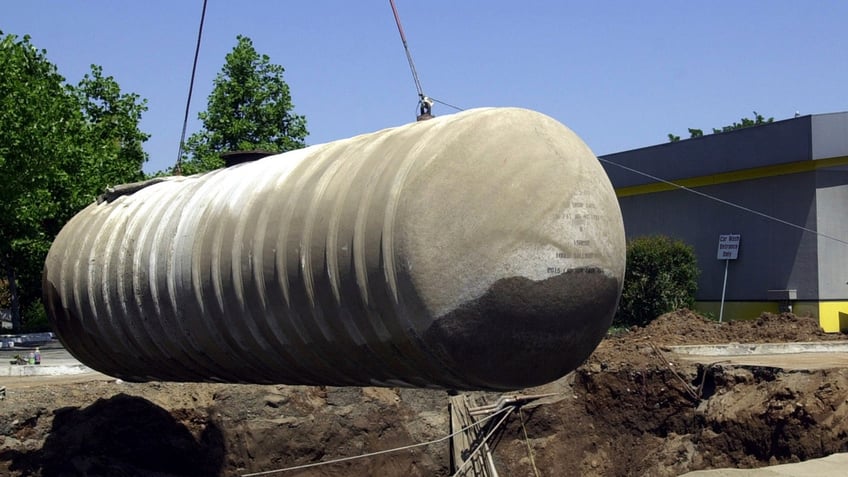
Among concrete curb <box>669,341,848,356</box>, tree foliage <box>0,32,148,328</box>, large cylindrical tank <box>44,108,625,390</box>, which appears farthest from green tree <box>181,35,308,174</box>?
large cylindrical tank <box>44,108,625,390</box>

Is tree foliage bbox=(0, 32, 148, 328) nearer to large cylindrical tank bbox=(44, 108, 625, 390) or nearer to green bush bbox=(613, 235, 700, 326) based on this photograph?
green bush bbox=(613, 235, 700, 326)

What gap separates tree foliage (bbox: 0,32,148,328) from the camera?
26.5m

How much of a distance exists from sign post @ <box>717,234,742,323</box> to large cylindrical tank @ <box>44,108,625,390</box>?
2440cm

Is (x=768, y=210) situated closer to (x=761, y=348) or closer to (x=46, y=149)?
(x=761, y=348)

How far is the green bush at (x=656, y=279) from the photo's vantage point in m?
28.3

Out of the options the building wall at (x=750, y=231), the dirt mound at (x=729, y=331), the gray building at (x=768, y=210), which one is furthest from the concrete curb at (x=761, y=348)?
the building wall at (x=750, y=231)

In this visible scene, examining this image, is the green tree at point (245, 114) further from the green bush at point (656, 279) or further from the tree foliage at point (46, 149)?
the green bush at point (656, 279)

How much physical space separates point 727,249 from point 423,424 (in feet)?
52.5

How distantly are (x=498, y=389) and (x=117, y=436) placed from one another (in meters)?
9.02

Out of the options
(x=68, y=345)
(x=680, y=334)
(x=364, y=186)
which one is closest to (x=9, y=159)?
(x=680, y=334)

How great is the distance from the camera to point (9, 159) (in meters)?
26.4

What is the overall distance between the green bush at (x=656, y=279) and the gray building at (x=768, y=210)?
1.59 m

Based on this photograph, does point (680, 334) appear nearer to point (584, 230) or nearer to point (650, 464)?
point (650, 464)

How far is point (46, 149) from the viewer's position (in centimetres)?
2688
